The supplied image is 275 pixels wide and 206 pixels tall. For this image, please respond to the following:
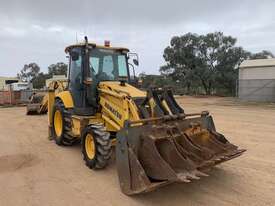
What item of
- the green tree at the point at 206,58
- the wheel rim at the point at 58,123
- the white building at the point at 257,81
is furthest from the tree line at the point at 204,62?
the wheel rim at the point at 58,123

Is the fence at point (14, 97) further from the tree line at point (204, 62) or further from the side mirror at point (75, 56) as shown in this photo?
the side mirror at point (75, 56)

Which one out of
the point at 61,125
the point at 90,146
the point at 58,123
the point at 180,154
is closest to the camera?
the point at 180,154

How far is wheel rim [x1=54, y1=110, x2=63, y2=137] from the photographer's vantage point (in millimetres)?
8712

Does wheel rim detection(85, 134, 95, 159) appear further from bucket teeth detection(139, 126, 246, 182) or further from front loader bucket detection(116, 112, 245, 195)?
bucket teeth detection(139, 126, 246, 182)

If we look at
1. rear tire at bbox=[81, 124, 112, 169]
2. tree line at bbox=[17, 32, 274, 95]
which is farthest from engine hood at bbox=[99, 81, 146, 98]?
tree line at bbox=[17, 32, 274, 95]

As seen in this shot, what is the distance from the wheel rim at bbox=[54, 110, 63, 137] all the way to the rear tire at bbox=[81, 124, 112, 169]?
6.76 feet

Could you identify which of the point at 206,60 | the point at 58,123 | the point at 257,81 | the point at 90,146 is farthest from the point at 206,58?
the point at 90,146

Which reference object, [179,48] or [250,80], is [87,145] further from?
[179,48]

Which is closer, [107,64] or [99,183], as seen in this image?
[99,183]

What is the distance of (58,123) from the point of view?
8.93 meters

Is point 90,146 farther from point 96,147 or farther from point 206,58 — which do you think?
point 206,58

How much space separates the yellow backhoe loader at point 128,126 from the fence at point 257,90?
866 inches

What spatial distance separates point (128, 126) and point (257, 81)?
82.9 feet

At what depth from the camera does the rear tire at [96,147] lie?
6297mm
